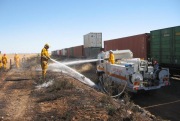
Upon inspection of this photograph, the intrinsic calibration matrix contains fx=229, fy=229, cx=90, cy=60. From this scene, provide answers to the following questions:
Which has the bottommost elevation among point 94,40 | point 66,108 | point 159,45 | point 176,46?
point 66,108

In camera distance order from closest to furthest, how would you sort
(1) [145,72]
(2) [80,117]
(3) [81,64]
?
1. (2) [80,117]
2. (1) [145,72]
3. (3) [81,64]

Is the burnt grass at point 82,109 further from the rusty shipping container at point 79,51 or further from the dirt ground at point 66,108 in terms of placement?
the rusty shipping container at point 79,51

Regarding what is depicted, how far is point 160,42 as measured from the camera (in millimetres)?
16188

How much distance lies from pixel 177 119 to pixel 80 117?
312 cm

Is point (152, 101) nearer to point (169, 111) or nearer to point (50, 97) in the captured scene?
point (169, 111)

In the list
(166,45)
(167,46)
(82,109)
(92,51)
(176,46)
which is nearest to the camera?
(82,109)

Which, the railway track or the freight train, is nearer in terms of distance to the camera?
the railway track

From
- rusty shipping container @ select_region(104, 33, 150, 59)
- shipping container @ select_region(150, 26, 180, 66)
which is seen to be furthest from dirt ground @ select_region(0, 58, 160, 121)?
rusty shipping container @ select_region(104, 33, 150, 59)

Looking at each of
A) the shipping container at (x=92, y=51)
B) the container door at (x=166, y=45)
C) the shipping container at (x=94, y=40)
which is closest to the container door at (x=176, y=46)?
the container door at (x=166, y=45)

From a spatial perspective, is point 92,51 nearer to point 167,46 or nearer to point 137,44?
point 137,44

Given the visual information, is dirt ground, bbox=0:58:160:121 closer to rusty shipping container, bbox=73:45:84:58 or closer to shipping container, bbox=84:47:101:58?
shipping container, bbox=84:47:101:58

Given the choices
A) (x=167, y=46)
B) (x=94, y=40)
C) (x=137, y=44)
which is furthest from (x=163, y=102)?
(x=94, y=40)

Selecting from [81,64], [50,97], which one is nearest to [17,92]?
[50,97]

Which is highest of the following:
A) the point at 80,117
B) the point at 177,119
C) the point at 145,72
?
the point at 145,72
